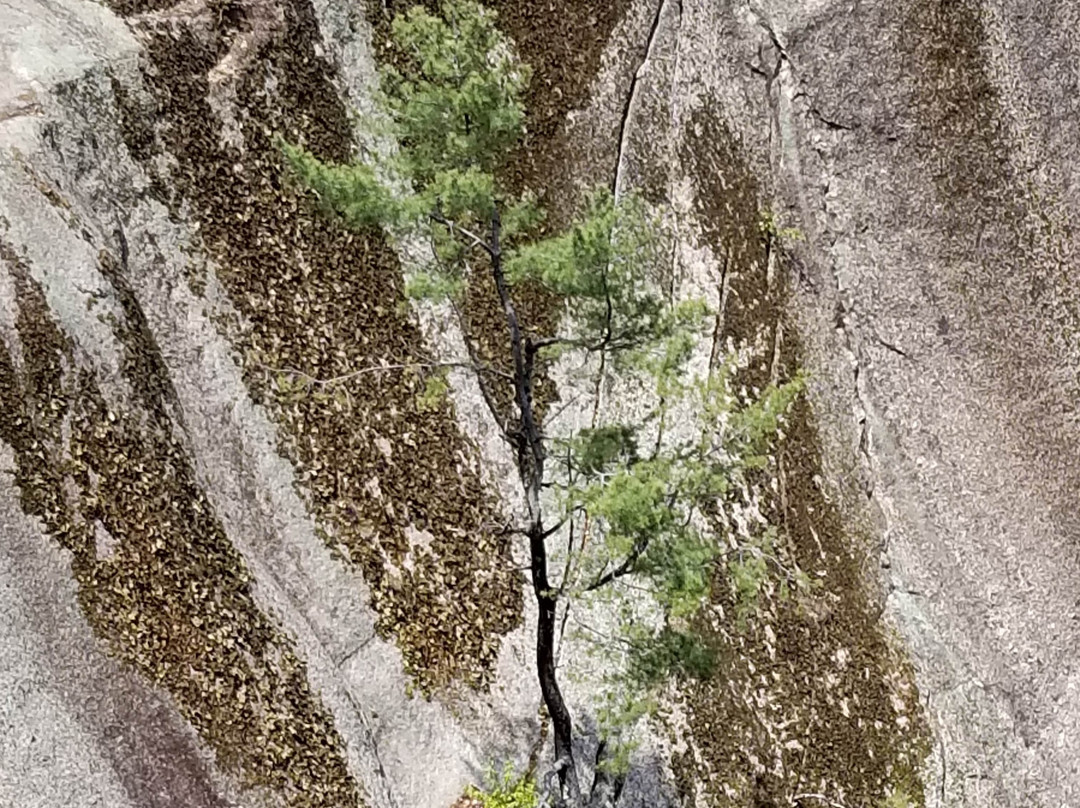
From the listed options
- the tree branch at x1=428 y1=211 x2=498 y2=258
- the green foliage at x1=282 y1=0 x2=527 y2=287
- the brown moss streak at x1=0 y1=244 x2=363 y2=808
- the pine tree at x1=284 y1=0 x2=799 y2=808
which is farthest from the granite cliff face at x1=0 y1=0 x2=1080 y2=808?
the tree branch at x1=428 y1=211 x2=498 y2=258

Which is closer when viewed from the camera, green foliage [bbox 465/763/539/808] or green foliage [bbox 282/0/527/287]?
green foliage [bbox 282/0/527/287]

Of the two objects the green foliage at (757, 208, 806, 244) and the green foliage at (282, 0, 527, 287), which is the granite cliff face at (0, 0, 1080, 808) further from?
the green foliage at (282, 0, 527, 287)

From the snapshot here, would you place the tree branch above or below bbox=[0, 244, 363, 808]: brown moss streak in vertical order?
above

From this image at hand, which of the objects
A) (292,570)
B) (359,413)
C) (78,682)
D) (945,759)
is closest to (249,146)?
(359,413)

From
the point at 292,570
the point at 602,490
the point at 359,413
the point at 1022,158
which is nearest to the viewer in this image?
the point at 602,490

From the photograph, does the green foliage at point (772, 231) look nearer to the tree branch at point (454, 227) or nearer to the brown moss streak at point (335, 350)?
the brown moss streak at point (335, 350)

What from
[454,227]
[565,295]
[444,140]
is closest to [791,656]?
[565,295]

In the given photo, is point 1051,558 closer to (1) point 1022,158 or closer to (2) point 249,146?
(1) point 1022,158
